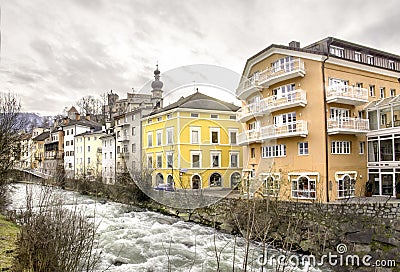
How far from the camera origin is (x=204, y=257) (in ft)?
36.6

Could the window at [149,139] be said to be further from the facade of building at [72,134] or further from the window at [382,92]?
the facade of building at [72,134]

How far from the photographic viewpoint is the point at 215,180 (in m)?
8.62

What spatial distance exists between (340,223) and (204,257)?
6534mm

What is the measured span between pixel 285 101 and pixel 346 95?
3498 millimetres

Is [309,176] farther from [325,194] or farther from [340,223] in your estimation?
[340,223]

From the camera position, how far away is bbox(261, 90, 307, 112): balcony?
18.0 metres

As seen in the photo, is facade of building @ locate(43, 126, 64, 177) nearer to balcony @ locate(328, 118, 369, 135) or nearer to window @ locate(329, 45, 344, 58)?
window @ locate(329, 45, 344, 58)

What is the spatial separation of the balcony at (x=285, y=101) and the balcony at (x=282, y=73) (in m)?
1.14

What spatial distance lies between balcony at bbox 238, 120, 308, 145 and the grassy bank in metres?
11.6

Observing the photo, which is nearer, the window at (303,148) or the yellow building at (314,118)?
the yellow building at (314,118)

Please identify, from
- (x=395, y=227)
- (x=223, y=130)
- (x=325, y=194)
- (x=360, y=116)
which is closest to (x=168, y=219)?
(x=325, y=194)

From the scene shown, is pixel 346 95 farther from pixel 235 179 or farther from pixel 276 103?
pixel 235 179

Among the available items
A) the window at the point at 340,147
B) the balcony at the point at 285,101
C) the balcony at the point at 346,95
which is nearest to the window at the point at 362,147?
the window at the point at 340,147

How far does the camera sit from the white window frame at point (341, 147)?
17844 millimetres
